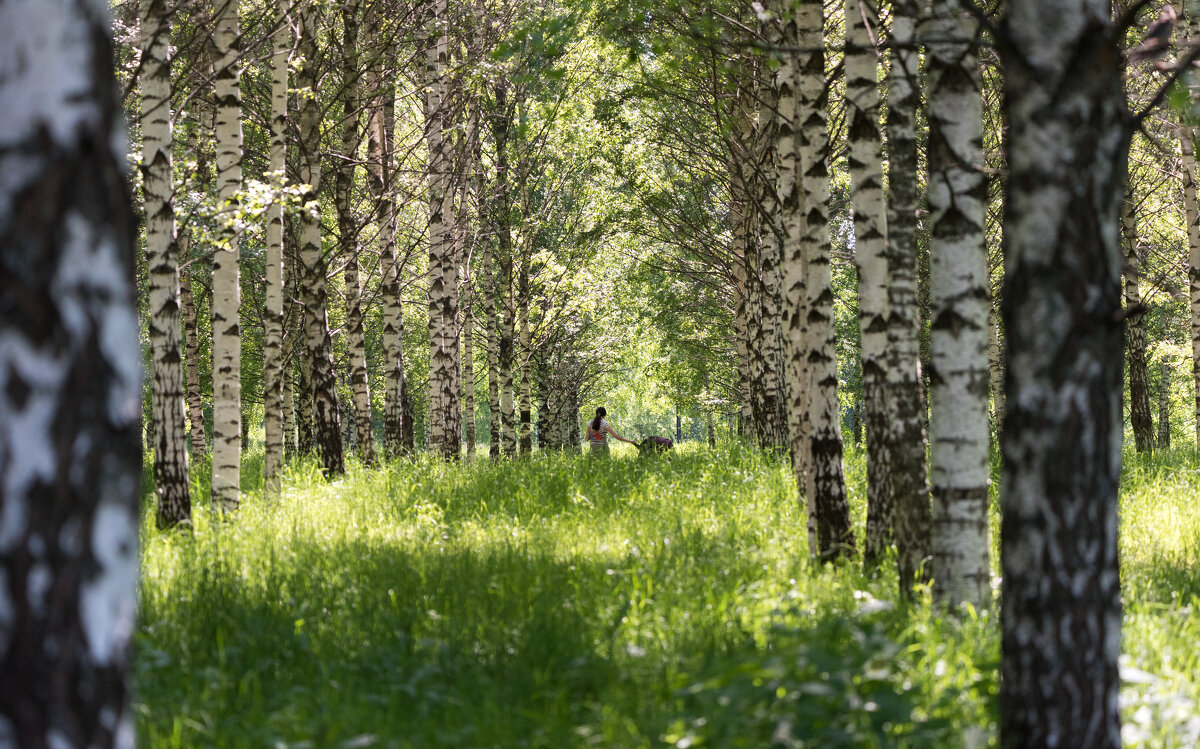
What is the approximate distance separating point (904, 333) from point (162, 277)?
19.3 feet

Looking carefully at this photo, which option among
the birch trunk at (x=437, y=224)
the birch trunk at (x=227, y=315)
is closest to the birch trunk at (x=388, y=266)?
the birch trunk at (x=437, y=224)

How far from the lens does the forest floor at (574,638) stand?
3172mm

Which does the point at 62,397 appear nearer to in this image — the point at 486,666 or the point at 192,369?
the point at 486,666

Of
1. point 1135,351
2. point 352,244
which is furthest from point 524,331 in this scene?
point 1135,351

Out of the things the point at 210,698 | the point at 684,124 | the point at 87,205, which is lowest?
the point at 210,698

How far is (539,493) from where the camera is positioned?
29.7 ft

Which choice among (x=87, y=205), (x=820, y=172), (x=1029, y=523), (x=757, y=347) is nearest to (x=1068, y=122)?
(x=1029, y=523)

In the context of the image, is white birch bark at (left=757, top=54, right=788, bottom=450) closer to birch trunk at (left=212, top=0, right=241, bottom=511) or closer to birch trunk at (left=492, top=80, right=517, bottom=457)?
birch trunk at (left=492, top=80, right=517, bottom=457)

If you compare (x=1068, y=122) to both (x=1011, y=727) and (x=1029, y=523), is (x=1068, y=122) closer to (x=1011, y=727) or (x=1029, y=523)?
(x=1029, y=523)

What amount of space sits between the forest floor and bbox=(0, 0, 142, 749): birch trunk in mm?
1311

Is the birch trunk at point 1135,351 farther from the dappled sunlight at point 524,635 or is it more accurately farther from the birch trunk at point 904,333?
the birch trunk at point 904,333

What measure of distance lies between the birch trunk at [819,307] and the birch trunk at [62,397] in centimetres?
550

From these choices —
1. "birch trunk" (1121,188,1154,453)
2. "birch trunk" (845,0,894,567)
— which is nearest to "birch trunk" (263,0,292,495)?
"birch trunk" (845,0,894,567)

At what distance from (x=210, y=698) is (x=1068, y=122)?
398cm
